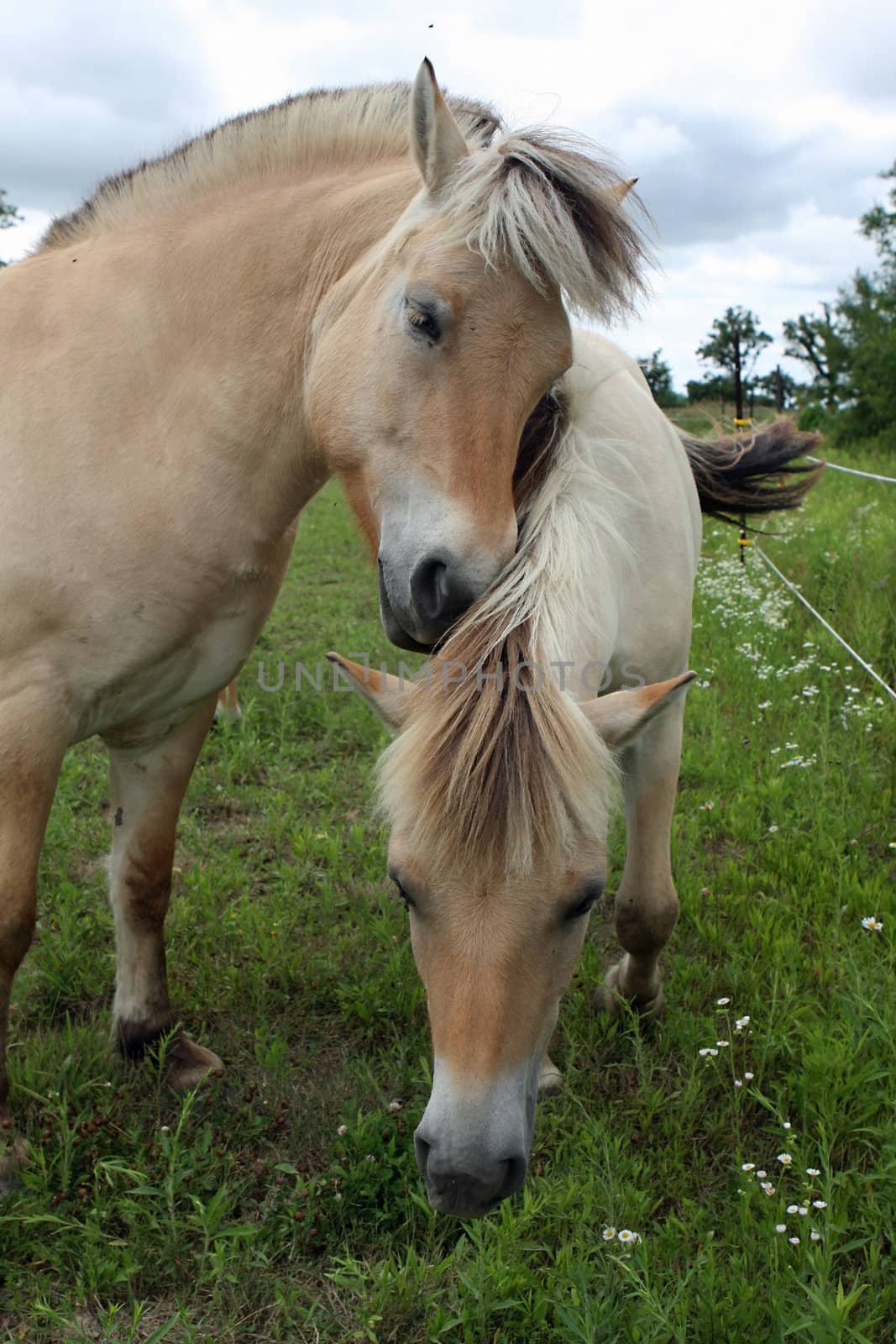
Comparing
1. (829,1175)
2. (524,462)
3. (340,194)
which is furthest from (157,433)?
(829,1175)

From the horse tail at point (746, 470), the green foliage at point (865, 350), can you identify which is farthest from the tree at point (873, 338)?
the horse tail at point (746, 470)

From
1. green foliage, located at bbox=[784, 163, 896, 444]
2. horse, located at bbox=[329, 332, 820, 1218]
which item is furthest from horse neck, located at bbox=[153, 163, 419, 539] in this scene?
green foliage, located at bbox=[784, 163, 896, 444]

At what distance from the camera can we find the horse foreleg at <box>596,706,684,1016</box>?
281 cm

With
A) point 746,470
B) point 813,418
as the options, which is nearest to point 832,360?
point 813,418

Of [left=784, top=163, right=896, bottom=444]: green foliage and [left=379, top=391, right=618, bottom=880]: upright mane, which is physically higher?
[left=784, top=163, right=896, bottom=444]: green foliage

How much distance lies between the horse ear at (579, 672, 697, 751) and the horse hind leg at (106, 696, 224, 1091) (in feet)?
4.54

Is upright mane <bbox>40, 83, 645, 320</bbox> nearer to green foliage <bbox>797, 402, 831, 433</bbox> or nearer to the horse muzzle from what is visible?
the horse muzzle

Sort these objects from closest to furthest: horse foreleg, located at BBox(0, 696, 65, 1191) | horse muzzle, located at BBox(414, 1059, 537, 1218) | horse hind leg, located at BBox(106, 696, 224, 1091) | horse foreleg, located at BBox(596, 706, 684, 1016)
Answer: horse muzzle, located at BBox(414, 1059, 537, 1218), horse foreleg, located at BBox(0, 696, 65, 1191), horse foreleg, located at BBox(596, 706, 684, 1016), horse hind leg, located at BBox(106, 696, 224, 1091)

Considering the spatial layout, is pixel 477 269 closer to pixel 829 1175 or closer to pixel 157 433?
pixel 157 433

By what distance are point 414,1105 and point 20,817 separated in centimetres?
127

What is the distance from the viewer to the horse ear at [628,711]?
1916 millimetres

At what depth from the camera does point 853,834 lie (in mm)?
3781

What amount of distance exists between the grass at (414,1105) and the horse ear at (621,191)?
2.15 meters

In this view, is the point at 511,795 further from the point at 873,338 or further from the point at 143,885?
the point at 873,338
